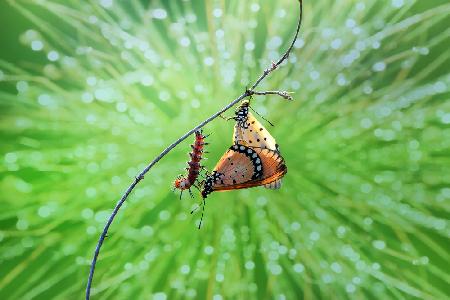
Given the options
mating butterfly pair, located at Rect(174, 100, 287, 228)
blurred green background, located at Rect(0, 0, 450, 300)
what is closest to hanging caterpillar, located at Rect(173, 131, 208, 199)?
mating butterfly pair, located at Rect(174, 100, 287, 228)

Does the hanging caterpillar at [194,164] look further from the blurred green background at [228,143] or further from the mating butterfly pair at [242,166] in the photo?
the blurred green background at [228,143]

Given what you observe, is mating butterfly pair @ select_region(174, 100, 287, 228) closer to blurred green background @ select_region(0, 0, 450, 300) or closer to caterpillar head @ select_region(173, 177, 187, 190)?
caterpillar head @ select_region(173, 177, 187, 190)

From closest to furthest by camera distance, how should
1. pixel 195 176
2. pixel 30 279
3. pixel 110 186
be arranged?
pixel 195 176, pixel 30 279, pixel 110 186

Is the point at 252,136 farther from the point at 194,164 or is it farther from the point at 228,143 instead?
the point at 228,143

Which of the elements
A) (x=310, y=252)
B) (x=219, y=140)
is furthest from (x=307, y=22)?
(x=310, y=252)

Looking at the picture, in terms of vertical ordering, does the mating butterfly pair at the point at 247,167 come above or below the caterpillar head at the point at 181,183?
below

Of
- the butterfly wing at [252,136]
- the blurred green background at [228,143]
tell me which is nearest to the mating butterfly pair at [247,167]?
the butterfly wing at [252,136]

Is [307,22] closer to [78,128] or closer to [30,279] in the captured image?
[78,128]
